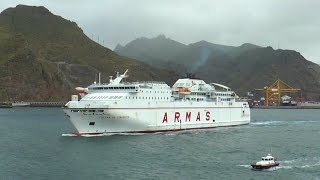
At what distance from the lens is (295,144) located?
67312 millimetres

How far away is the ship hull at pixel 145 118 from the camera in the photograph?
68125 mm

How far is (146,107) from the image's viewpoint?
72.8 m

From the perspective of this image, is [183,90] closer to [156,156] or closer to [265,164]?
[156,156]

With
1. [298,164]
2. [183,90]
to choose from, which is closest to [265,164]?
[298,164]

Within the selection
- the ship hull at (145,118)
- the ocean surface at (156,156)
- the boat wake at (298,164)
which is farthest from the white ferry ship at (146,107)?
the boat wake at (298,164)

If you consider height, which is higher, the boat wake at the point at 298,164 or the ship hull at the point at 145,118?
the ship hull at the point at 145,118

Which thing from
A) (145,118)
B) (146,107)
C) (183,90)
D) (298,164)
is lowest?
(298,164)

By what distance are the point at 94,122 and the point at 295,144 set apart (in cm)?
2898

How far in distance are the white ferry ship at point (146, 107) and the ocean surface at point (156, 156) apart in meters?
2.29

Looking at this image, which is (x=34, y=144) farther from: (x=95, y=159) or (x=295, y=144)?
(x=295, y=144)

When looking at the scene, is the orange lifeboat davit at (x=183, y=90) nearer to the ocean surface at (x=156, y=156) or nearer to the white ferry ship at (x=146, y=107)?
the white ferry ship at (x=146, y=107)

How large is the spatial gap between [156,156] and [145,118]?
18.5m

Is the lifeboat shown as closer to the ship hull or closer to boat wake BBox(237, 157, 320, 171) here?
boat wake BBox(237, 157, 320, 171)

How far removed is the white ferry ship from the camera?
6825 cm
